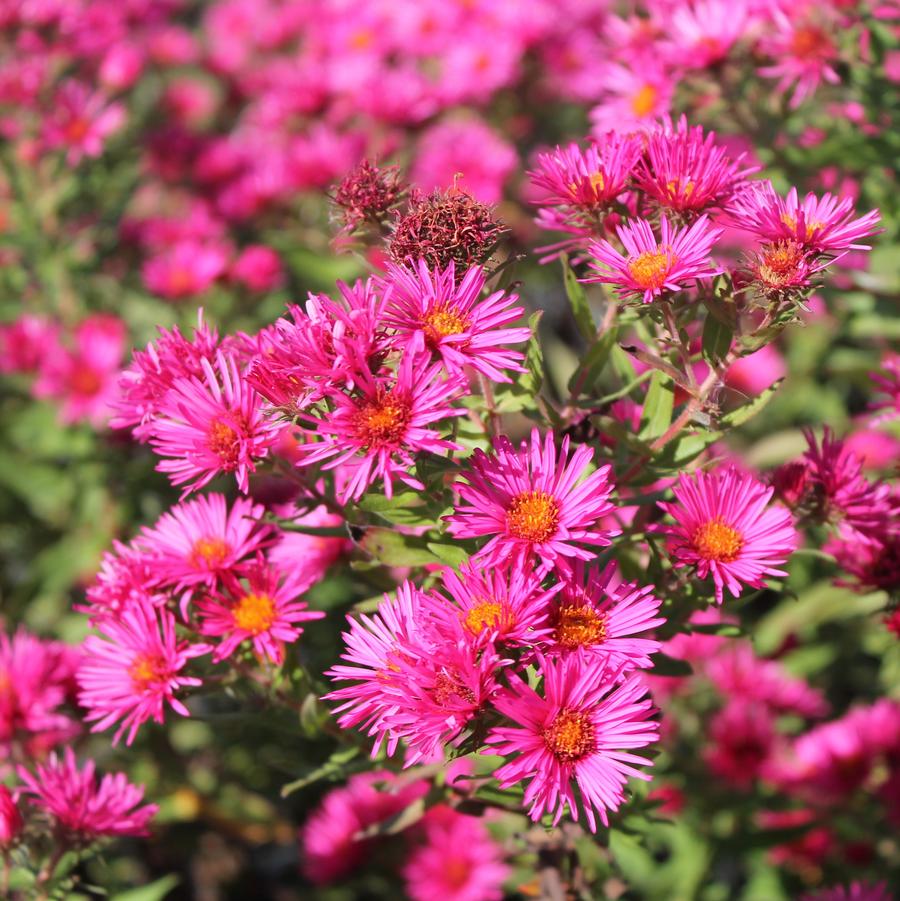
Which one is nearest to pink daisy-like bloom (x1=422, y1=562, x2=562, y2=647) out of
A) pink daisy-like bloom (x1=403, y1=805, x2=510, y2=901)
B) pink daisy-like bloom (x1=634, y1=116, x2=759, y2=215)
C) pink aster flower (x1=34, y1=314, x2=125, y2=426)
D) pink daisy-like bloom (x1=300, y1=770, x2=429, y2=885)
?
pink daisy-like bloom (x1=634, y1=116, x2=759, y2=215)

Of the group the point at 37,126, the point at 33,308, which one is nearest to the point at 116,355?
the point at 33,308

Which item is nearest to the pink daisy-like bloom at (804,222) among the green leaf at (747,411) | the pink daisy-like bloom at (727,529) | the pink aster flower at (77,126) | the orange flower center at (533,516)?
the green leaf at (747,411)

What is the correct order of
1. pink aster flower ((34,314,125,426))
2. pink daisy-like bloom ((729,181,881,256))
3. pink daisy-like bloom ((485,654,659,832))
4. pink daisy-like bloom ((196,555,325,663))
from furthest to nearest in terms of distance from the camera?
pink aster flower ((34,314,125,426)), pink daisy-like bloom ((196,555,325,663)), pink daisy-like bloom ((729,181,881,256)), pink daisy-like bloom ((485,654,659,832))

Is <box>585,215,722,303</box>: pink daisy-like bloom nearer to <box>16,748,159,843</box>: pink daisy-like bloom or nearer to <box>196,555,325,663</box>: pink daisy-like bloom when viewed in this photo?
<box>196,555,325,663</box>: pink daisy-like bloom

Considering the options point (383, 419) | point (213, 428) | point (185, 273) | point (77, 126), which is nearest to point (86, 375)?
point (185, 273)

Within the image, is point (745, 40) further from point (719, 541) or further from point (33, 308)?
point (33, 308)

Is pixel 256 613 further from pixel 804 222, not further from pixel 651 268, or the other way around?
pixel 804 222
